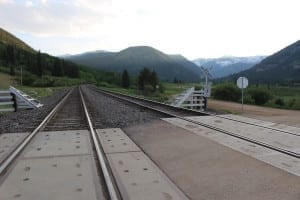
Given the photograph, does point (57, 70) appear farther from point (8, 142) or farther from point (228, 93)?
point (8, 142)

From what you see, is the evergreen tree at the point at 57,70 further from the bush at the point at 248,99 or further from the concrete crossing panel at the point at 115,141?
the concrete crossing panel at the point at 115,141

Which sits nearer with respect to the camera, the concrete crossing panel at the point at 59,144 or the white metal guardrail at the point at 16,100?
the concrete crossing panel at the point at 59,144

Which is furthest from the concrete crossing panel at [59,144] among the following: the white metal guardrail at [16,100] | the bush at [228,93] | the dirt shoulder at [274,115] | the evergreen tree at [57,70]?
the evergreen tree at [57,70]

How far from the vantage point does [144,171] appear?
631cm

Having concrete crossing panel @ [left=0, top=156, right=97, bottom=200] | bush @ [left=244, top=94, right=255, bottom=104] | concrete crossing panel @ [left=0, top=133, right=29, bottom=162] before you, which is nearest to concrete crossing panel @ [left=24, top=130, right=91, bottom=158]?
concrete crossing panel @ [left=0, top=133, right=29, bottom=162]

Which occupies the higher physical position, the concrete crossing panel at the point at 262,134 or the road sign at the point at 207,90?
the road sign at the point at 207,90

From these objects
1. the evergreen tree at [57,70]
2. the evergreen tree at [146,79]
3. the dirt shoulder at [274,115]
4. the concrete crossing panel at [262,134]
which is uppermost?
the evergreen tree at [57,70]

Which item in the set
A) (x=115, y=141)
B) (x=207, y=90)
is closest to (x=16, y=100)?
(x=207, y=90)

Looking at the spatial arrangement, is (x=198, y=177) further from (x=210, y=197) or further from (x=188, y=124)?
(x=188, y=124)

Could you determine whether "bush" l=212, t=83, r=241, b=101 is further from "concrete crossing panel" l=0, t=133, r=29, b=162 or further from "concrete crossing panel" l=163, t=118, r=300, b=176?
"concrete crossing panel" l=0, t=133, r=29, b=162

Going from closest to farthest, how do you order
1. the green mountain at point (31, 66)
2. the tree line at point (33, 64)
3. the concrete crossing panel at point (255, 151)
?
the concrete crossing panel at point (255, 151), the green mountain at point (31, 66), the tree line at point (33, 64)

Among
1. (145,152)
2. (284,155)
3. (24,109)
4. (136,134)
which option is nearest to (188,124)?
(136,134)

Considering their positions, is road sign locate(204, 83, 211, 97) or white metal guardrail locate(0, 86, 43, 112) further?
road sign locate(204, 83, 211, 97)

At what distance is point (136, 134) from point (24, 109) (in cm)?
1236
